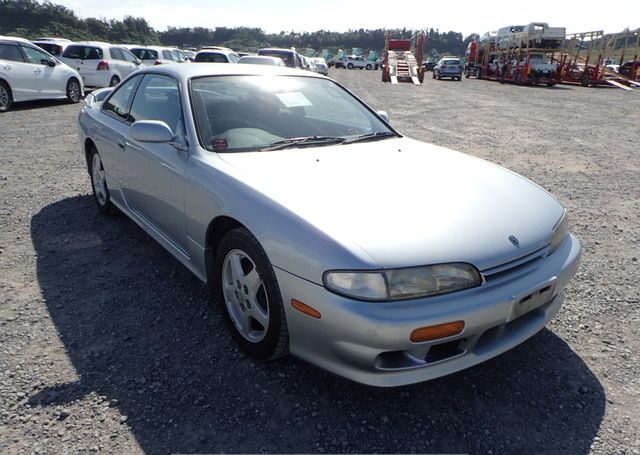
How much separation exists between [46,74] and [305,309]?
11609mm

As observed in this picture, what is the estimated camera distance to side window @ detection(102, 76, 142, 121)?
3617 millimetres

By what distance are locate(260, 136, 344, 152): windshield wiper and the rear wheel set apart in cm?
1109

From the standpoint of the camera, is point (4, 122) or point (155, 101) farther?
point (4, 122)

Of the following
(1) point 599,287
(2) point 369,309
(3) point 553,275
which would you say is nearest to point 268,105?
(2) point 369,309

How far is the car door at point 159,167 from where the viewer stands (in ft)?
8.90

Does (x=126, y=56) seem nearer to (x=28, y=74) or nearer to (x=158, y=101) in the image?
(x=28, y=74)

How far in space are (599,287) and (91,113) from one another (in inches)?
174

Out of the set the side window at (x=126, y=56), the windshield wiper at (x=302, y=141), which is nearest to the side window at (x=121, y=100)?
the windshield wiper at (x=302, y=141)

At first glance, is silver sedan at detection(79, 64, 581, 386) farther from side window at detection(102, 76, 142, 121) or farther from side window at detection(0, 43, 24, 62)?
side window at detection(0, 43, 24, 62)

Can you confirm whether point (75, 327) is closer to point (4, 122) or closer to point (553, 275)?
point (553, 275)

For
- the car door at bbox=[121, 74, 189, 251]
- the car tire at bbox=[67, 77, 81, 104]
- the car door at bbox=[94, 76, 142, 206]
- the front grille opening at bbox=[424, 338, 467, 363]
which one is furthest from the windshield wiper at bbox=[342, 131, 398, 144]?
the car tire at bbox=[67, 77, 81, 104]

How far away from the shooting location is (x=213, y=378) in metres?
2.23

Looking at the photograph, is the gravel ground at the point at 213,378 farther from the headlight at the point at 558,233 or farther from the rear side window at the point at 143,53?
the rear side window at the point at 143,53

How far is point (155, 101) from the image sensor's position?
325 cm
